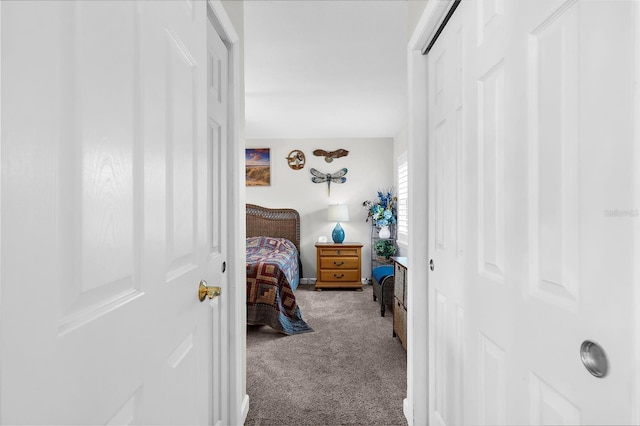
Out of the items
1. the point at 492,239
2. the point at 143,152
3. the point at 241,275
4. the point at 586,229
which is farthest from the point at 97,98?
the point at 241,275

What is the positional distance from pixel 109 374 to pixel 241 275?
142 cm

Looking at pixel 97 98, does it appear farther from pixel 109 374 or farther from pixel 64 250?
pixel 109 374

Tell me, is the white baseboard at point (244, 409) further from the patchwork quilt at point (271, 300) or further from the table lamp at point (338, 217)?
the table lamp at point (338, 217)

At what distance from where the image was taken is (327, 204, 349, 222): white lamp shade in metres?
5.67

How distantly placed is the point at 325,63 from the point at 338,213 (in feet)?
9.14

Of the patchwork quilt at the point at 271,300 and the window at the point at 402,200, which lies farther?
the window at the point at 402,200

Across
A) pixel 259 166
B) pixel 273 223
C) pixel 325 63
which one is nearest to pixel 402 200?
pixel 273 223

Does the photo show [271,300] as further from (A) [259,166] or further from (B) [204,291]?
(A) [259,166]

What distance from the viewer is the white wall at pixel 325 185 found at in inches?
239

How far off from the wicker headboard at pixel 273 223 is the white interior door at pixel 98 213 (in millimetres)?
4993

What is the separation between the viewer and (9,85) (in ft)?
1.27

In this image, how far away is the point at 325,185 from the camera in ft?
19.9

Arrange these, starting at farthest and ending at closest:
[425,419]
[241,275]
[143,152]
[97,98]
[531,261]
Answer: [241,275] < [425,419] < [531,261] < [143,152] < [97,98]

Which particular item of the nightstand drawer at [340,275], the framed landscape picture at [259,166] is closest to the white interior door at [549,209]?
the nightstand drawer at [340,275]
